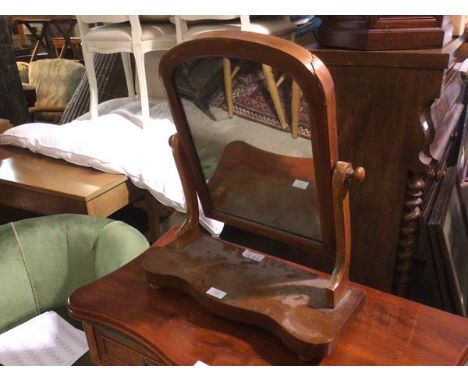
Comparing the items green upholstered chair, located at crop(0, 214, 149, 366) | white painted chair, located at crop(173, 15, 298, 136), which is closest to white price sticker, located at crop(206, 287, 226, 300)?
green upholstered chair, located at crop(0, 214, 149, 366)

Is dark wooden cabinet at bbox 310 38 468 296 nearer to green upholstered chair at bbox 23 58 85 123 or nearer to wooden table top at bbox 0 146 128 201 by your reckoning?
wooden table top at bbox 0 146 128 201

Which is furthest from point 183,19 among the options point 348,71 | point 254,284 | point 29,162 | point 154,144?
point 254,284

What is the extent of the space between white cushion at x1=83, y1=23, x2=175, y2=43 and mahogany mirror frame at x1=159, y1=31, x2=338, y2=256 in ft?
4.38

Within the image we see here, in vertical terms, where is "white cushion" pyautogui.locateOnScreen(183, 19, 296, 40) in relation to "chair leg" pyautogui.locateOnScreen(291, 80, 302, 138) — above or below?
above

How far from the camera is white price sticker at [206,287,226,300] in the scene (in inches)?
29.2

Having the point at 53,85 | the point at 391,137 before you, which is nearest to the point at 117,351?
the point at 391,137

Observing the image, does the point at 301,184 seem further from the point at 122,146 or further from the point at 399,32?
the point at 122,146

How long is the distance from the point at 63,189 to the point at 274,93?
116 cm

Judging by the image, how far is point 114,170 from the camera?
1.68 metres

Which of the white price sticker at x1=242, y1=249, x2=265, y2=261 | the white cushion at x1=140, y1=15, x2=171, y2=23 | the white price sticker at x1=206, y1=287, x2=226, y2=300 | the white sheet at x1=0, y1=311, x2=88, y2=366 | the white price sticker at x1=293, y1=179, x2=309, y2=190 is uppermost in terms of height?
the white cushion at x1=140, y1=15, x2=171, y2=23

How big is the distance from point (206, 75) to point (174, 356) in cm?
47

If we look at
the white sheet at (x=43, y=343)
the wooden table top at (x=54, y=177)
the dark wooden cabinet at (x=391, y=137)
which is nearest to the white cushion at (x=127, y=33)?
the wooden table top at (x=54, y=177)

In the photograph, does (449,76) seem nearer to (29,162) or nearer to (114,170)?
(114,170)

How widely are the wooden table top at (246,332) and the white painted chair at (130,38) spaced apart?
4.30 feet
